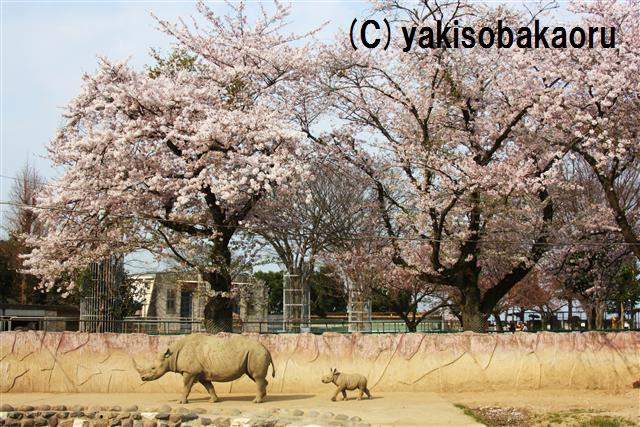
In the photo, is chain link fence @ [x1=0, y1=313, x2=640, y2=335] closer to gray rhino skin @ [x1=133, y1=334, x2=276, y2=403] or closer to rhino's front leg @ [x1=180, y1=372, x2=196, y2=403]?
gray rhino skin @ [x1=133, y1=334, x2=276, y2=403]

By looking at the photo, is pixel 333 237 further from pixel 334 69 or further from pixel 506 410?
pixel 506 410

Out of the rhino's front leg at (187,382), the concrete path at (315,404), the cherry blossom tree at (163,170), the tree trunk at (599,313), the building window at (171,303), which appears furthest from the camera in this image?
the building window at (171,303)

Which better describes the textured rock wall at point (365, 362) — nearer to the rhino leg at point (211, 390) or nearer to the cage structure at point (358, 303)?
the rhino leg at point (211, 390)

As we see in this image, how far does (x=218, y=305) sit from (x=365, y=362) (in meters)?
5.93

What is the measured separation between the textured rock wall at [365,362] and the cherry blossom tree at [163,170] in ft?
13.1

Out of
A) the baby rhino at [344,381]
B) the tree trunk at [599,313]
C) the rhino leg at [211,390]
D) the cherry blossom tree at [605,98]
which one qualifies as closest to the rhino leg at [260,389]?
the rhino leg at [211,390]

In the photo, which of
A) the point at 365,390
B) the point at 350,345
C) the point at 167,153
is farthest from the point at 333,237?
the point at 365,390

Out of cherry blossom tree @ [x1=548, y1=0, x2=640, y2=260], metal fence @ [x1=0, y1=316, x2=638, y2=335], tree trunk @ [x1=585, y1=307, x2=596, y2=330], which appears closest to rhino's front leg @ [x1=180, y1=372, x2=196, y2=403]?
metal fence @ [x1=0, y1=316, x2=638, y2=335]

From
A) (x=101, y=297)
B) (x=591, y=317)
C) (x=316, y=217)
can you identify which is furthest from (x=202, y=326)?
(x=591, y=317)

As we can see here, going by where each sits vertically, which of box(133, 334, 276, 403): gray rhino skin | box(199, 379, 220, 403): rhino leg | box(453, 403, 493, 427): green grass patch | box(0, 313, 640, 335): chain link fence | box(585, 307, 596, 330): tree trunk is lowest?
box(453, 403, 493, 427): green grass patch

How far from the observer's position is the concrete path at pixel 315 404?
1512 cm

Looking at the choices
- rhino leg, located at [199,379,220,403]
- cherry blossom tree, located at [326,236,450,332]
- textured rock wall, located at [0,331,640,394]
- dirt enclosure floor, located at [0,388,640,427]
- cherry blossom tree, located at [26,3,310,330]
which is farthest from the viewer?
cherry blossom tree, located at [326,236,450,332]

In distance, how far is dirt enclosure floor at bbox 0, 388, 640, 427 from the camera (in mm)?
14992

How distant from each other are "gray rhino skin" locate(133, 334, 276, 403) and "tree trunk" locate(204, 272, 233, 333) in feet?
20.1
